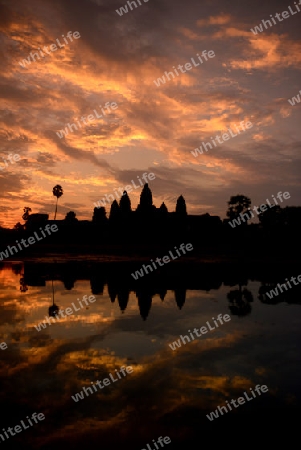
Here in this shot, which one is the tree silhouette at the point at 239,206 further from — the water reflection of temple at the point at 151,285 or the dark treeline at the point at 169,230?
the water reflection of temple at the point at 151,285

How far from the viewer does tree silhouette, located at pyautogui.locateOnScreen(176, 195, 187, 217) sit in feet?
249

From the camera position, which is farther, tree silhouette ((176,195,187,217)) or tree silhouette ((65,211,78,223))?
tree silhouette ((65,211,78,223))

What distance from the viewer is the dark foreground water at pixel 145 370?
4082mm

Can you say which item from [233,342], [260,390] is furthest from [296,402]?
[233,342]

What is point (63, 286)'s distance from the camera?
47.2 ft

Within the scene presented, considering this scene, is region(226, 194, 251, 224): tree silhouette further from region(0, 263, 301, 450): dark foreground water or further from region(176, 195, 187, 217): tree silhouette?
region(0, 263, 301, 450): dark foreground water

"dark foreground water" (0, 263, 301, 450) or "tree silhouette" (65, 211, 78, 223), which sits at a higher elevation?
"tree silhouette" (65, 211, 78, 223)

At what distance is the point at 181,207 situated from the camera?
251ft

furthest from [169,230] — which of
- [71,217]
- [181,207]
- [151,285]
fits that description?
[151,285]

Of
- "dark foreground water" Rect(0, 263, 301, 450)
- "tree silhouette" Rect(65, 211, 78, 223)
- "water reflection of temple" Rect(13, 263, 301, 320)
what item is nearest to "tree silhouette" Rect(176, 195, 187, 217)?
"tree silhouette" Rect(65, 211, 78, 223)

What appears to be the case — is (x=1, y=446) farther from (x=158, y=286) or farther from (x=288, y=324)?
(x=158, y=286)

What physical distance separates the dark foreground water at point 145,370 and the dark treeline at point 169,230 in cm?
4206

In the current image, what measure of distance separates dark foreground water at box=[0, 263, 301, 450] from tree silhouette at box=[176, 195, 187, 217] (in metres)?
64.1

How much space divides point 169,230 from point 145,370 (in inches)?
2441
